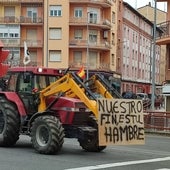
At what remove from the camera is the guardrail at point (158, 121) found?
80.5 ft

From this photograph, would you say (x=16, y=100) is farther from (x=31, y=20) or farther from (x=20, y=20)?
(x=20, y=20)

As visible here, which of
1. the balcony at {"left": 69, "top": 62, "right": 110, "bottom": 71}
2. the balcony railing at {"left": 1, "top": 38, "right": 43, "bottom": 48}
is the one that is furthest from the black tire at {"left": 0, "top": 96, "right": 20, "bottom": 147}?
the balcony railing at {"left": 1, "top": 38, "right": 43, "bottom": 48}

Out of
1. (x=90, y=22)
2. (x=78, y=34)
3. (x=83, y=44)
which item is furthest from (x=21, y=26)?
(x=90, y=22)

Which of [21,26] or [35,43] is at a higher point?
[21,26]

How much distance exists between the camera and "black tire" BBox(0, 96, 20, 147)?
14.3 metres

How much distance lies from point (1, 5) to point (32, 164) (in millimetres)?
61777

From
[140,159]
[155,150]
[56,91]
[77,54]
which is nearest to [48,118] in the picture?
[56,91]

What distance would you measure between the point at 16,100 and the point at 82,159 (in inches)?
120

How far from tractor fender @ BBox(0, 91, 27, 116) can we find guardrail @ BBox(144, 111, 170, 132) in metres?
11.4

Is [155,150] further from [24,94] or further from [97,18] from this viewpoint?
[97,18]

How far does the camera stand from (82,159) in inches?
498

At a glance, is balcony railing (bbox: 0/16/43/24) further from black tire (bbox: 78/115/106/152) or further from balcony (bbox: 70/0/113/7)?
black tire (bbox: 78/115/106/152)

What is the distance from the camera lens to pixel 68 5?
70.3 meters

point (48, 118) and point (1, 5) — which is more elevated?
point (1, 5)
